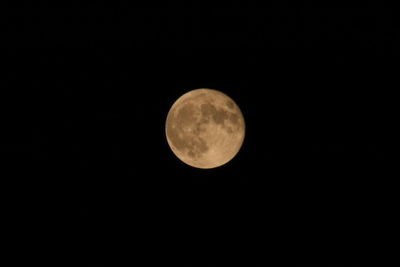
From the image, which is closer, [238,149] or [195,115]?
[195,115]

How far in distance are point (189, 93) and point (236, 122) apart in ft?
2.73

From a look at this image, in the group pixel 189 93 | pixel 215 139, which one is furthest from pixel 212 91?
pixel 215 139

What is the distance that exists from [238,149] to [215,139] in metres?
0.56

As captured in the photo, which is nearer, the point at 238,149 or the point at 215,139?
the point at 215,139

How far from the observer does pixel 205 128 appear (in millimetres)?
4520

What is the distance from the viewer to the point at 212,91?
4.86 m

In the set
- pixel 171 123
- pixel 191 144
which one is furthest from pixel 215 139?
pixel 171 123

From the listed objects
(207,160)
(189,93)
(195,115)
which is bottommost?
(207,160)

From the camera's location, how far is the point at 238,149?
4.94m

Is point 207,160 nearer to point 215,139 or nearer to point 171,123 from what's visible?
point 215,139

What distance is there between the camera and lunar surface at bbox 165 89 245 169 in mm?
4547

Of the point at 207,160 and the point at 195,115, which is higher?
the point at 195,115

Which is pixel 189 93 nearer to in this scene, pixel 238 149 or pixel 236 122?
pixel 236 122

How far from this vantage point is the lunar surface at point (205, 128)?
4547mm
